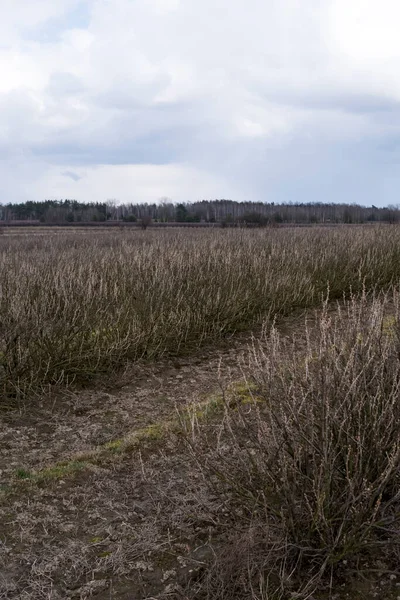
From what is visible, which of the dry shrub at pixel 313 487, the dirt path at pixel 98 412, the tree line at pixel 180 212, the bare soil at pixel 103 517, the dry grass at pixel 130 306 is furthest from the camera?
the tree line at pixel 180 212

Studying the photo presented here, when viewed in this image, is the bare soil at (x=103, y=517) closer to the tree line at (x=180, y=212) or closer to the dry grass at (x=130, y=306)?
the dry grass at (x=130, y=306)

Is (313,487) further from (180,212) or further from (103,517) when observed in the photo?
(180,212)

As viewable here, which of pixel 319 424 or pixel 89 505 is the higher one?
pixel 319 424

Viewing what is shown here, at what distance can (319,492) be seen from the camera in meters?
2.44

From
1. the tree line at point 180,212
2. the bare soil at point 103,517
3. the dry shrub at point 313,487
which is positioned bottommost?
the bare soil at point 103,517

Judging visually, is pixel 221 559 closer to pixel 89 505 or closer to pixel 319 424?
pixel 319 424

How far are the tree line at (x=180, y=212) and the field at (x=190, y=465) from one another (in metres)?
53.9

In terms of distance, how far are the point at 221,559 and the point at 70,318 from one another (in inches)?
150

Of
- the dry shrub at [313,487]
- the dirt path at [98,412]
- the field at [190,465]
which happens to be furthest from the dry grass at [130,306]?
the dry shrub at [313,487]

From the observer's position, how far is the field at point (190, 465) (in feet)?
8.33

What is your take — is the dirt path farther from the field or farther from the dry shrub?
the dry shrub

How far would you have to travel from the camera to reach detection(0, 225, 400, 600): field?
100.0 inches

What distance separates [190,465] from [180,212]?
231ft

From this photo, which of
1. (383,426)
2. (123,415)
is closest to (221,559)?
(383,426)
